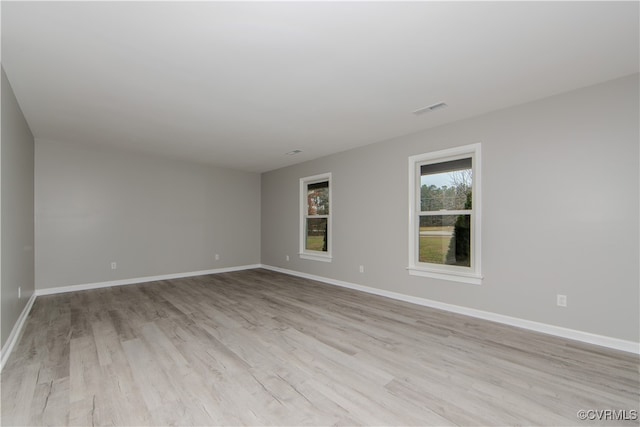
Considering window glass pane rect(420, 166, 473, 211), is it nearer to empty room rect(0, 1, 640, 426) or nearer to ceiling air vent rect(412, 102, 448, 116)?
empty room rect(0, 1, 640, 426)

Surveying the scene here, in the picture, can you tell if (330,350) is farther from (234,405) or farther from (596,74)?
(596,74)

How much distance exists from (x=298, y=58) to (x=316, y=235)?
401cm

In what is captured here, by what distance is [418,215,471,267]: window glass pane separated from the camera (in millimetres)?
3693

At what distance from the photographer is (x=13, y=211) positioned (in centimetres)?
275

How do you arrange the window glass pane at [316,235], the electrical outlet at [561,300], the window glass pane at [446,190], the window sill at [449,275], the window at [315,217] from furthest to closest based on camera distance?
the window glass pane at [316,235]
the window at [315,217]
the window glass pane at [446,190]
the window sill at [449,275]
the electrical outlet at [561,300]

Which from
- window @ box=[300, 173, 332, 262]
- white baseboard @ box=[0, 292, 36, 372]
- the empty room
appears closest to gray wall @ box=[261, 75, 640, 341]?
the empty room

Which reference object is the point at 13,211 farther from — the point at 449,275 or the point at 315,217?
the point at 449,275

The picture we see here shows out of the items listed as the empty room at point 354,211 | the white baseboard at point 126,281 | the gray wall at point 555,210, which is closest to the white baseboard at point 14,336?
the empty room at point 354,211

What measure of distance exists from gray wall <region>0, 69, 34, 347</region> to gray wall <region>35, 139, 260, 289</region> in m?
1.09

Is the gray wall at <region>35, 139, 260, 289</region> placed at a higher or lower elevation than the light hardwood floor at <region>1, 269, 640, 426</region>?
higher

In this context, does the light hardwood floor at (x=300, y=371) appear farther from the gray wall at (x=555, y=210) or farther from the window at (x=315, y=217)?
the window at (x=315, y=217)

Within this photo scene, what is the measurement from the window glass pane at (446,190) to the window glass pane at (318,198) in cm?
208

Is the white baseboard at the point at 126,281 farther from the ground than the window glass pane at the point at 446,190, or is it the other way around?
the window glass pane at the point at 446,190

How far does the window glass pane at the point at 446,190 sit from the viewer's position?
369cm
